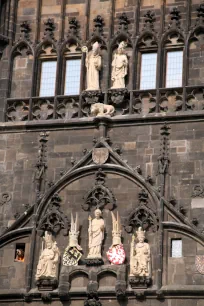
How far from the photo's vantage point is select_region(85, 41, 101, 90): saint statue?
31297 mm

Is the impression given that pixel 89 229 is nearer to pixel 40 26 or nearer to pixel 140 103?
pixel 140 103

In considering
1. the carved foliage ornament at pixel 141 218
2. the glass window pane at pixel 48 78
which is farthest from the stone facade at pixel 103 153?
the glass window pane at pixel 48 78

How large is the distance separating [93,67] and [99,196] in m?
3.06

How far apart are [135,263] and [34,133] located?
13.4 ft

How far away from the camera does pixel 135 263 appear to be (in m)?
29.3

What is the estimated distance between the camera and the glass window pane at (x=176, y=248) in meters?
29.4

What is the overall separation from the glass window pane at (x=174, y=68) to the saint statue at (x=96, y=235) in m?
3.41

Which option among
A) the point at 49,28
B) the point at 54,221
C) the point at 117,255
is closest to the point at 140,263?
the point at 117,255

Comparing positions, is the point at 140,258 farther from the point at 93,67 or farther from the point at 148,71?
the point at 93,67

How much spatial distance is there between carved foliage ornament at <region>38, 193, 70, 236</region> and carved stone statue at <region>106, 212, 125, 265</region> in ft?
3.65

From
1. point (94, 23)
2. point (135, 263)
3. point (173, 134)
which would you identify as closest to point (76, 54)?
point (94, 23)

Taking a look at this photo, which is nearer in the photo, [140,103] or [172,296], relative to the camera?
[172,296]

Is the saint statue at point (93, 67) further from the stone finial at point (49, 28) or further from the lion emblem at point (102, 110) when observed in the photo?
the stone finial at point (49, 28)

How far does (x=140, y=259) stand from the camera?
1153 inches
